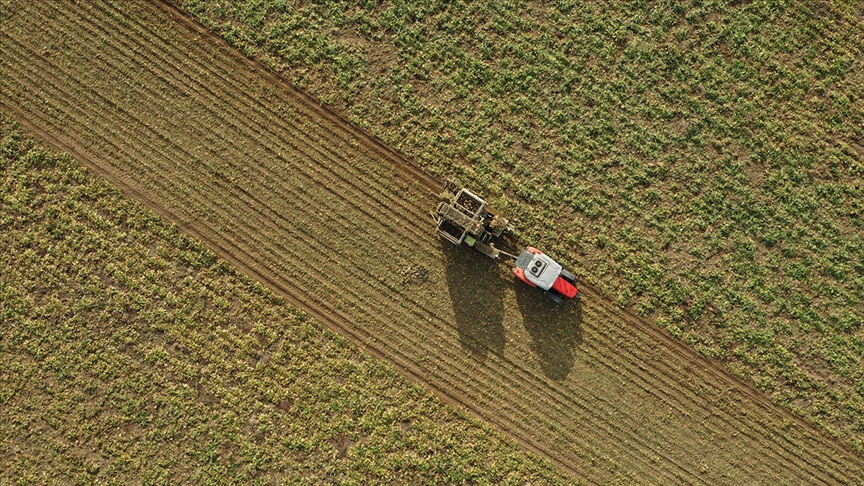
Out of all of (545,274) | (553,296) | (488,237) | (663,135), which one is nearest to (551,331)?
(553,296)

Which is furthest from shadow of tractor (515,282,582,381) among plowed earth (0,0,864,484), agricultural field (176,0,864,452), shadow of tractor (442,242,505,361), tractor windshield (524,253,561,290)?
agricultural field (176,0,864,452)

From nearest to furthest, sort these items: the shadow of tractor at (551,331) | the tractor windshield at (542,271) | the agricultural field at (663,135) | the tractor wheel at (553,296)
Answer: the tractor windshield at (542,271) → the tractor wheel at (553,296) → the agricultural field at (663,135) → the shadow of tractor at (551,331)

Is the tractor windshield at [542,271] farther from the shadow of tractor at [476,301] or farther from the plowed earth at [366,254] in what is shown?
the shadow of tractor at [476,301]

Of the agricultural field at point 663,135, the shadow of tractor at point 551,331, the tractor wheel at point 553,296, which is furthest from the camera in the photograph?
the shadow of tractor at point 551,331

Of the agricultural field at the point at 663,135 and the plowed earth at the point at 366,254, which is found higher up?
the agricultural field at the point at 663,135

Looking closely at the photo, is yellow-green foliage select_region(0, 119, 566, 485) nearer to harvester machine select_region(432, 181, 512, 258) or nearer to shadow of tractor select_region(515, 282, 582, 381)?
shadow of tractor select_region(515, 282, 582, 381)

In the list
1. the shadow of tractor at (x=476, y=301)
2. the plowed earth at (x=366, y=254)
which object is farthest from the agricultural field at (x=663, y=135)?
the shadow of tractor at (x=476, y=301)

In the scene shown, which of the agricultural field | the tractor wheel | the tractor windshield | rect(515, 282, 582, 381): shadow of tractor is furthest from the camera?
rect(515, 282, 582, 381): shadow of tractor

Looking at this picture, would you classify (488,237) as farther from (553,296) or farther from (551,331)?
(551,331)
